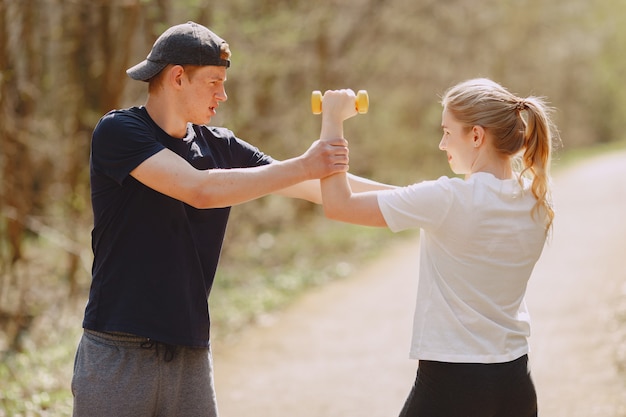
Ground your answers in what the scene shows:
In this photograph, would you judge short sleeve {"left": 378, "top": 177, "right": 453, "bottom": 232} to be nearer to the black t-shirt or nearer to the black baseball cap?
the black t-shirt

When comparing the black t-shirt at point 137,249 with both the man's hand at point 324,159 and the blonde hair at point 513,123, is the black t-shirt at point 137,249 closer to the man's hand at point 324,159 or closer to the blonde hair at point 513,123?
the man's hand at point 324,159

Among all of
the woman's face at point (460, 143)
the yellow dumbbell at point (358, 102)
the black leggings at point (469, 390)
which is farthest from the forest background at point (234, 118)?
the black leggings at point (469, 390)

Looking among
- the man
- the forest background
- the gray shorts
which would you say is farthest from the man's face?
the forest background

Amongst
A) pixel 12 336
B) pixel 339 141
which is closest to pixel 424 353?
pixel 339 141

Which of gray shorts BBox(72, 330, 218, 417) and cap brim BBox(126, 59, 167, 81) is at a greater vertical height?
cap brim BBox(126, 59, 167, 81)

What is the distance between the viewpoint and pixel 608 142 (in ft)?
135

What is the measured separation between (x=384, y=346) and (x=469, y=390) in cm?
531

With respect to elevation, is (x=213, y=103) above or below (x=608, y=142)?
below

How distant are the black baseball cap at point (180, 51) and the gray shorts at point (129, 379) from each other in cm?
92

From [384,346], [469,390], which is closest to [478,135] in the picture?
[469,390]

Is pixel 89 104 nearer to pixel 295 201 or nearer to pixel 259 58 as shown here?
pixel 259 58

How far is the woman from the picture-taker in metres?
2.67

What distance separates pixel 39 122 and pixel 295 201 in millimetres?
6858

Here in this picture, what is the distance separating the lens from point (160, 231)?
2.74 meters
